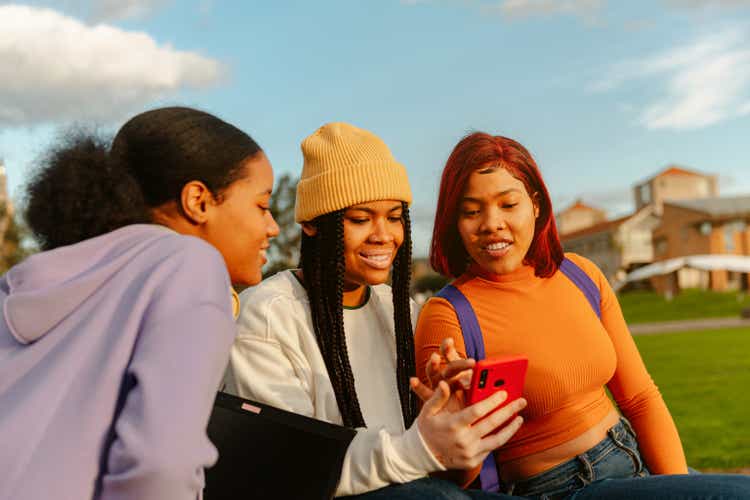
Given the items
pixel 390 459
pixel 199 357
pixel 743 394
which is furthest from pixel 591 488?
pixel 743 394

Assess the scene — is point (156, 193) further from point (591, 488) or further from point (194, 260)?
point (591, 488)

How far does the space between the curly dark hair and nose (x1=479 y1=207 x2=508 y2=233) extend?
3.38ft

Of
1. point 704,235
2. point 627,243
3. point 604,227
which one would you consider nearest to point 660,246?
point 627,243

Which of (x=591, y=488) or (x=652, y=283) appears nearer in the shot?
(x=591, y=488)

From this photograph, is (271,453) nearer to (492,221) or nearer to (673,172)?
(492,221)

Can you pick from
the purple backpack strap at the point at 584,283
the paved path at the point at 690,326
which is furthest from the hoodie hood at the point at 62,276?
the paved path at the point at 690,326

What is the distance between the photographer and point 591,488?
8.33 ft

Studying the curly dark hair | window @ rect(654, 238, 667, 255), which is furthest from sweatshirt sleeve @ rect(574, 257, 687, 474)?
window @ rect(654, 238, 667, 255)

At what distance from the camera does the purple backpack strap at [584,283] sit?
3023 mm

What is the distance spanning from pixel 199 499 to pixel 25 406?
0.45 metres

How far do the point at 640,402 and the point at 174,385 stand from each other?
6.69 feet

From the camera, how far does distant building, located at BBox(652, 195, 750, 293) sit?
62750 mm

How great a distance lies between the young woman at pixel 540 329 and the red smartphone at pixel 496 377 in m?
0.47

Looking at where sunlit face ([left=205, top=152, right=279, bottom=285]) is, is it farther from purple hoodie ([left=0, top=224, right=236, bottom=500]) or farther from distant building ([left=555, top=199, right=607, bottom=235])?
distant building ([left=555, top=199, right=607, bottom=235])
